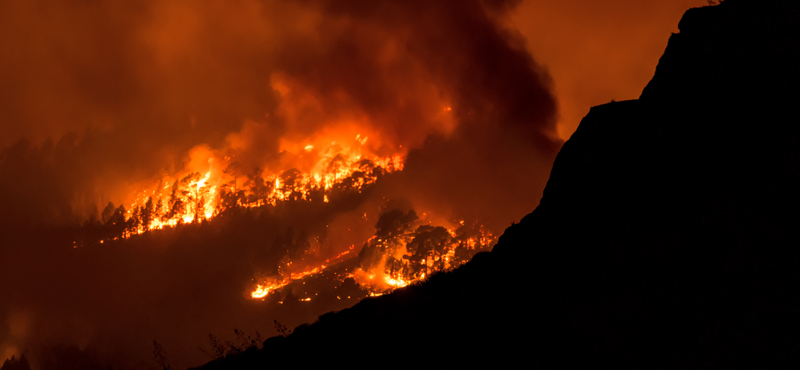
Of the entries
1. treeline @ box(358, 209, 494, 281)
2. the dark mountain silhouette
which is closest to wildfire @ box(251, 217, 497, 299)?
treeline @ box(358, 209, 494, 281)

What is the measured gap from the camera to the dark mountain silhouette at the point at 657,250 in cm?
710

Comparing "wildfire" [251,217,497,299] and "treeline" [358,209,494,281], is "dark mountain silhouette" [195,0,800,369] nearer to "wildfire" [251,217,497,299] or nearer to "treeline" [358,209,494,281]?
"treeline" [358,209,494,281]

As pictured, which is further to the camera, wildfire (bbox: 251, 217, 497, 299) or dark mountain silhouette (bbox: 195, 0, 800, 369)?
wildfire (bbox: 251, 217, 497, 299)

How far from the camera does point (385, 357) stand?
9.87 meters

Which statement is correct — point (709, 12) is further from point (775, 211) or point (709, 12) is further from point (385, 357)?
point (385, 357)

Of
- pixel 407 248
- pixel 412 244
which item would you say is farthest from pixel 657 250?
pixel 407 248

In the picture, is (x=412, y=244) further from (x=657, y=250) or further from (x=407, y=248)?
(x=657, y=250)

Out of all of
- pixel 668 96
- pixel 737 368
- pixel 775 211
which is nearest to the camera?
pixel 737 368

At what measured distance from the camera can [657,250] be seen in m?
8.47

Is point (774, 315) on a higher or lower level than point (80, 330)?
lower

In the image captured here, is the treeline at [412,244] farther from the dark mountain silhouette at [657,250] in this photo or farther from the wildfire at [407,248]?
the dark mountain silhouette at [657,250]

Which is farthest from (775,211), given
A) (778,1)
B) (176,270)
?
(176,270)

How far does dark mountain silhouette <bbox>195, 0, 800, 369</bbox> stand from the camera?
7102 mm

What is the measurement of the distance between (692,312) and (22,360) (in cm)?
16747
